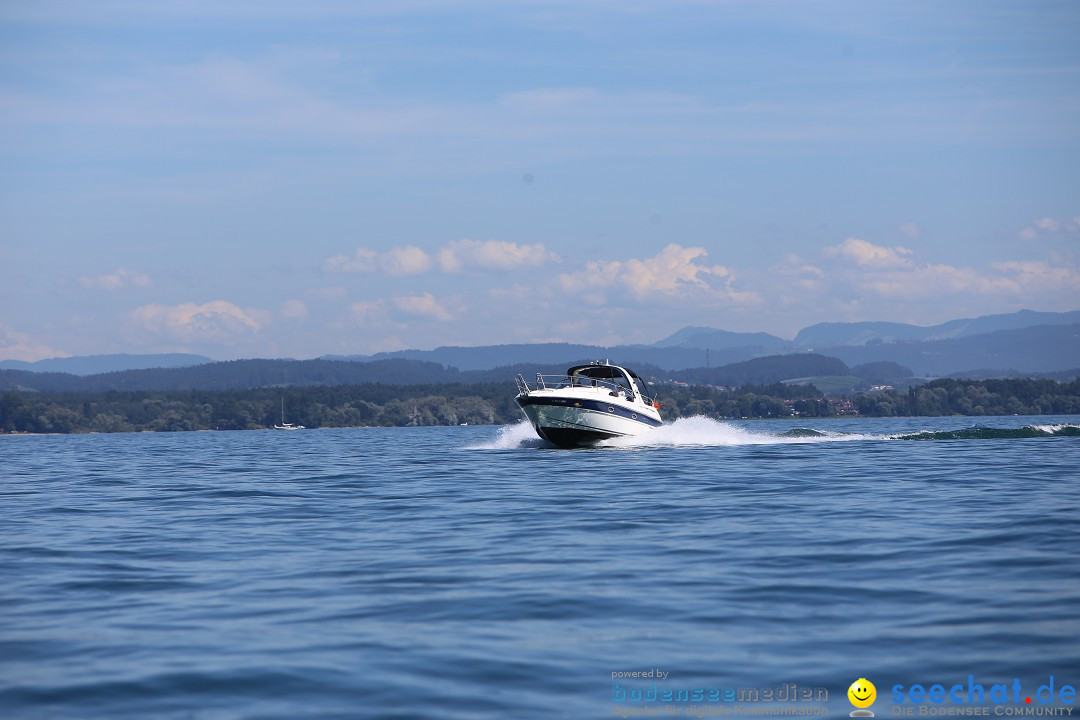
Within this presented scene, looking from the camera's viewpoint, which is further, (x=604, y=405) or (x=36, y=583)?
(x=604, y=405)

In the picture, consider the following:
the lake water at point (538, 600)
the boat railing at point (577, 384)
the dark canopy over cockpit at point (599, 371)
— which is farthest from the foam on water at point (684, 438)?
the lake water at point (538, 600)

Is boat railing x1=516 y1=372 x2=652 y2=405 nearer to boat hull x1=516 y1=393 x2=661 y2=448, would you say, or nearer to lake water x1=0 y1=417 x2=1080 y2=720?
boat hull x1=516 y1=393 x2=661 y2=448

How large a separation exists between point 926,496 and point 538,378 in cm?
2688

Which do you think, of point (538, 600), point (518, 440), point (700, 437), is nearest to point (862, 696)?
point (538, 600)

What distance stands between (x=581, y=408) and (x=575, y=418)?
526mm

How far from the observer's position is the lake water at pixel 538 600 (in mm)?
11648

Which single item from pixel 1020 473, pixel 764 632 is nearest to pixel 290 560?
pixel 764 632

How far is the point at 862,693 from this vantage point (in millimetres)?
11289

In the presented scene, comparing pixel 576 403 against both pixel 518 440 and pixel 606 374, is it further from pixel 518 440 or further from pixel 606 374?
pixel 518 440

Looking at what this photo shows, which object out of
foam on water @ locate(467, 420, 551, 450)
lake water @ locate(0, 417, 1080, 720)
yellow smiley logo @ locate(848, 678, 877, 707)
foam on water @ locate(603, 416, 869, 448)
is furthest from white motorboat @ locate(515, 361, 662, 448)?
yellow smiley logo @ locate(848, 678, 877, 707)

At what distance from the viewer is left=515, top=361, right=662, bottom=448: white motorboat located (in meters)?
51.4

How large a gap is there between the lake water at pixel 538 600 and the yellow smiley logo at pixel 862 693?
87 mm

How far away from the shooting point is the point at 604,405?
5194cm

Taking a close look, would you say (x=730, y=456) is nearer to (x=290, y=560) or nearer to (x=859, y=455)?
(x=859, y=455)
